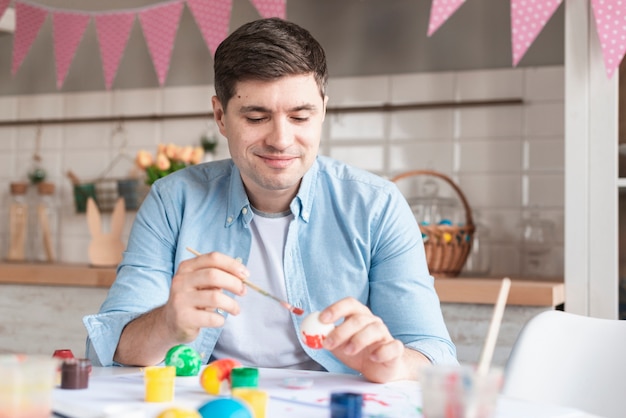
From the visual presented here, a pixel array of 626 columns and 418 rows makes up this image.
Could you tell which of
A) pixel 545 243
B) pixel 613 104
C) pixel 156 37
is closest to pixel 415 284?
pixel 613 104

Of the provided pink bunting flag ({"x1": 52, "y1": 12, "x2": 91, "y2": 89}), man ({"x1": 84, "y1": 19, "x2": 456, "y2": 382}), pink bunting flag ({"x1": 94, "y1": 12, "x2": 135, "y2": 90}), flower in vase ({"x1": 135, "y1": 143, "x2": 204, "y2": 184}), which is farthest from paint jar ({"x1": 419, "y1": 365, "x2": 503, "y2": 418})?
pink bunting flag ({"x1": 52, "y1": 12, "x2": 91, "y2": 89})

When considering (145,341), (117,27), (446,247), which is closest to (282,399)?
(145,341)

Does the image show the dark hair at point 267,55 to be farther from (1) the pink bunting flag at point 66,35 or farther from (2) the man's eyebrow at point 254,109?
(1) the pink bunting flag at point 66,35

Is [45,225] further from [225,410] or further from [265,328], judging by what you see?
[225,410]

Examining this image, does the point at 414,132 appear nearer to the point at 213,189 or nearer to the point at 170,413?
the point at 213,189

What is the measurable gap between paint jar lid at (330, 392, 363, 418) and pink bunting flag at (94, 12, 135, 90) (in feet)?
7.36

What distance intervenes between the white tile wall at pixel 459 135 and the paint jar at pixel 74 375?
1847mm

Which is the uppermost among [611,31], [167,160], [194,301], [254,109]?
[611,31]

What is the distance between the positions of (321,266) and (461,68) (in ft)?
4.62

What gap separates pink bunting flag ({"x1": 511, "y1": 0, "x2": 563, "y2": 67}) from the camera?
7.43 feet

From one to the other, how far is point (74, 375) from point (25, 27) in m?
2.25

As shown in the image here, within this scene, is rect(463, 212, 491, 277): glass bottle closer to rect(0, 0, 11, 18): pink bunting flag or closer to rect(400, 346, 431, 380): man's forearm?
rect(400, 346, 431, 380): man's forearm

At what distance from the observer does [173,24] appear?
2797 millimetres

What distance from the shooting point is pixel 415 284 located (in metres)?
1.51
